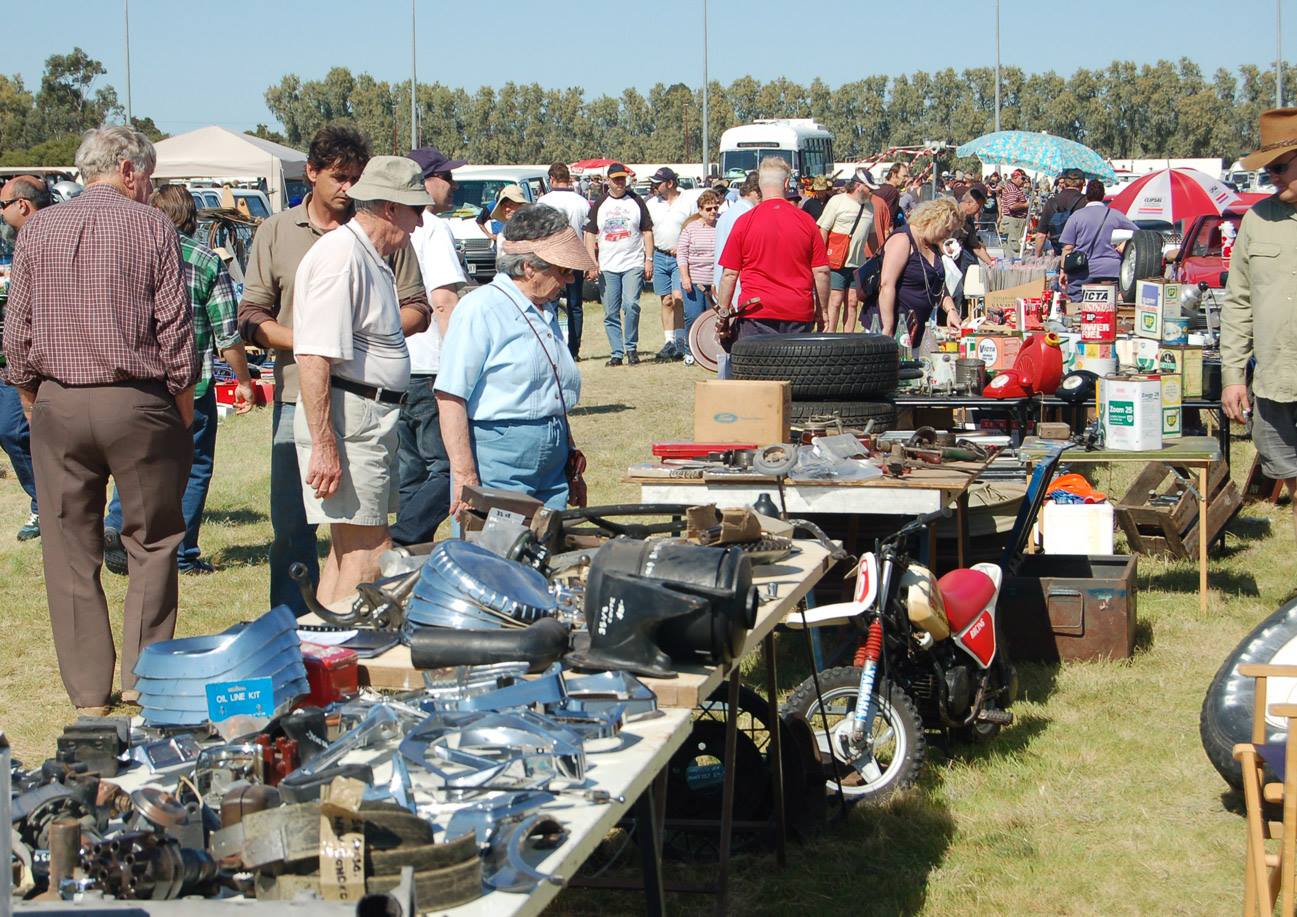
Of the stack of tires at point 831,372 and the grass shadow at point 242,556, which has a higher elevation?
the stack of tires at point 831,372

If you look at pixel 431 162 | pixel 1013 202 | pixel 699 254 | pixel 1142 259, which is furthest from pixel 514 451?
pixel 1013 202

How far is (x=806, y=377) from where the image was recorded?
6117 millimetres

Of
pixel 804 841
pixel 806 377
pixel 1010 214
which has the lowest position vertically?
pixel 804 841

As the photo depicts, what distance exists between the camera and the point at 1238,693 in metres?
4.36

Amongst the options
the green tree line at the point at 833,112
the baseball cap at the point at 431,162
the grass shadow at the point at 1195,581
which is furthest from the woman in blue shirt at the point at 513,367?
the green tree line at the point at 833,112

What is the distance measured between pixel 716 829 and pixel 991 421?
4083 mm

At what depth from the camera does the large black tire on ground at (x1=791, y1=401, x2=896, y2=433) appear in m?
6.06

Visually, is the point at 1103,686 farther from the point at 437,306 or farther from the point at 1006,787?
the point at 437,306

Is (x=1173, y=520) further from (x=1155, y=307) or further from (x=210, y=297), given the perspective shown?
(x=210, y=297)

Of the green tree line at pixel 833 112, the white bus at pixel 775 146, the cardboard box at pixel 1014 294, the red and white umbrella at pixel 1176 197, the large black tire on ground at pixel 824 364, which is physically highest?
the green tree line at pixel 833 112

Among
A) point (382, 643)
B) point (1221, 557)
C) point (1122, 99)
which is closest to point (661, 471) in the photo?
point (382, 643)

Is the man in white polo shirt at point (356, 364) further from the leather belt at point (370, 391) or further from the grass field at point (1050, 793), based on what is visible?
the grass field at point (1050, 793)

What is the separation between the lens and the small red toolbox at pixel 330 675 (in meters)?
2.69

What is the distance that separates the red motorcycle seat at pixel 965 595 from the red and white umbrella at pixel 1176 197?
12238 mm
